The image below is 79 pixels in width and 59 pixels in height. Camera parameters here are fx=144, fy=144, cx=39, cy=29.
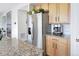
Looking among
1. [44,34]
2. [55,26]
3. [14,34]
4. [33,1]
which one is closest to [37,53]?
[14,34]

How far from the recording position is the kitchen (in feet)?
5.94

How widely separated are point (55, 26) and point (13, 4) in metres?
1.70

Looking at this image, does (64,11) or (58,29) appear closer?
(64,11)

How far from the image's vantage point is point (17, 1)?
60.4 inches

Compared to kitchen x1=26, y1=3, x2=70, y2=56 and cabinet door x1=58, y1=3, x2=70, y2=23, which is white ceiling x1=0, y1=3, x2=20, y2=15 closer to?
kitchen x1=26, y1=3, x2=70, y2=56

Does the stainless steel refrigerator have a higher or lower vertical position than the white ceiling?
lower

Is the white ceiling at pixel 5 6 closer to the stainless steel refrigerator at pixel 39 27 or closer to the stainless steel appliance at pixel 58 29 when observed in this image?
the stainless steel refrigerator at pixel 39 27

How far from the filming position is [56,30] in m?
2.93

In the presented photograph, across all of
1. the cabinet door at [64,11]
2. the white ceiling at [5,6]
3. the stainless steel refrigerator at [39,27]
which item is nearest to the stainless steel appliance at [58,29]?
the cabinet door at [64,11]

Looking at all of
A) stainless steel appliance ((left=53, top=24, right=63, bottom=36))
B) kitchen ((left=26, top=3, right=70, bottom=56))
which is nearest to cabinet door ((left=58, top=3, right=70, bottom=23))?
kitchen ((left=26, top=3, right=70, bottom=56))

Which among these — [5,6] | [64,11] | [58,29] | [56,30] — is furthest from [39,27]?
[5,6]

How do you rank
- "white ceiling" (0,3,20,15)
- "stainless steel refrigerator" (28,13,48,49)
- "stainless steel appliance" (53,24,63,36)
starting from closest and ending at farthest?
"white ceiling" (0,3,20,15) → "stainless steel refrigerator" (28,13,48,49) → "stainless steel appliance" (53,24,63,36)

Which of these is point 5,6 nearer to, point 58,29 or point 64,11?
point 64,11

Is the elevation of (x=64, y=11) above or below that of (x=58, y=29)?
above
